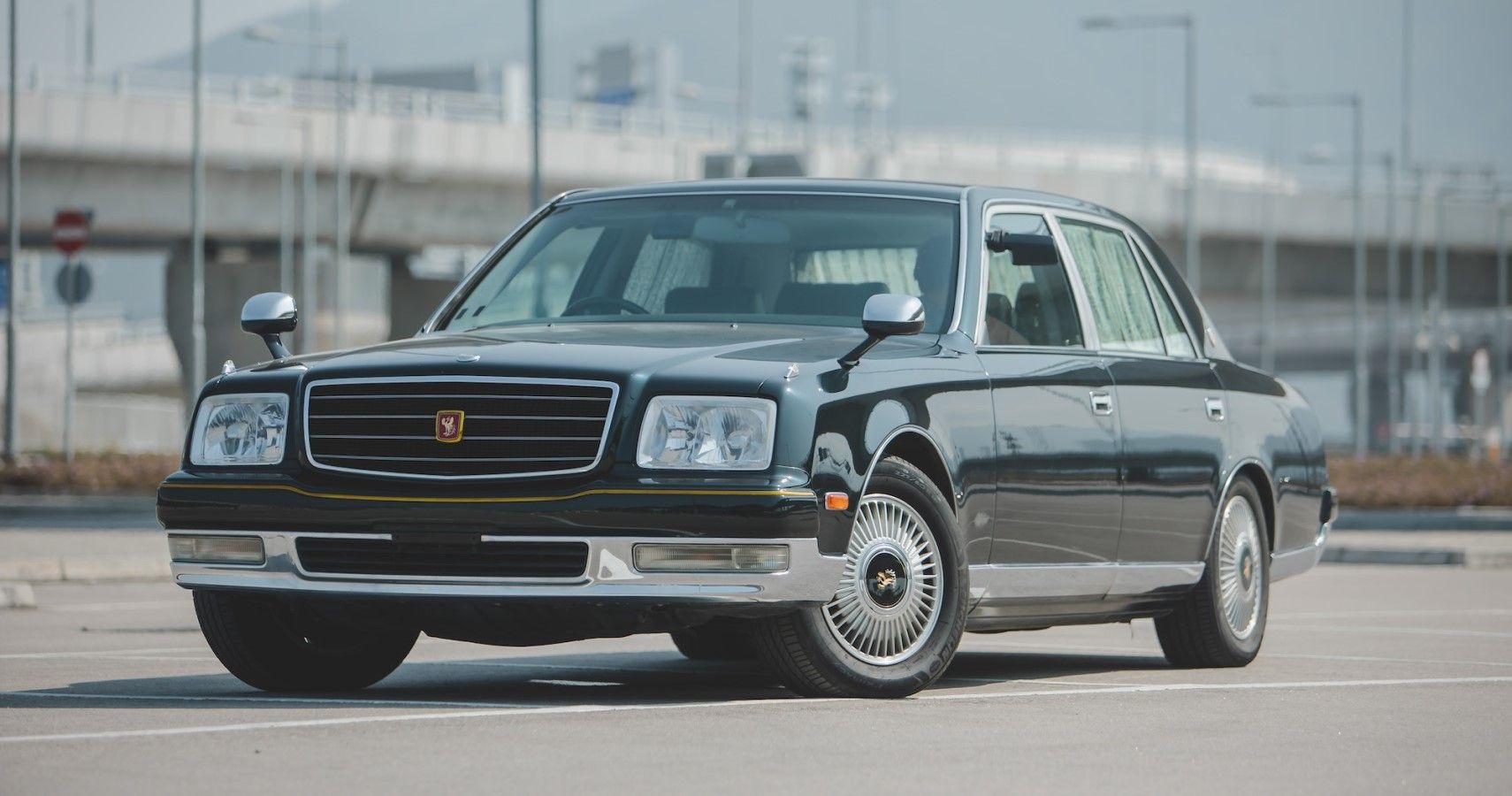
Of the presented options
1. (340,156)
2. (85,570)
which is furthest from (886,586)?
(340,156)

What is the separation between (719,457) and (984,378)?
141 centimetres

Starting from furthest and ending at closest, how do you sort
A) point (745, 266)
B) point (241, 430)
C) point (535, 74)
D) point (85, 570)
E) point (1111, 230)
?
point (535, 74)
point (85, 570)
point (1111, 230)
point (745, 266)
point (241, 430)

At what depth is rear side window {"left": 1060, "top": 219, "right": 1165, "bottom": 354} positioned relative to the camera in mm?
10148

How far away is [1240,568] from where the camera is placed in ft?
35.3

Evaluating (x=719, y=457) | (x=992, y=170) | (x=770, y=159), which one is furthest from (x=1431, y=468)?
(x=719, y=457)

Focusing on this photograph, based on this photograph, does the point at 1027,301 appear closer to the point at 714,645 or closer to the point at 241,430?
the point at 714,645

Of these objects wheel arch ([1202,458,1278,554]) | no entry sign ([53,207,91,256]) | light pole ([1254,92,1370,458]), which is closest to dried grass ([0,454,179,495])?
no entry sign ([53,207,91,256])

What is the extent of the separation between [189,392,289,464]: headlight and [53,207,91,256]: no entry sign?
26665mm

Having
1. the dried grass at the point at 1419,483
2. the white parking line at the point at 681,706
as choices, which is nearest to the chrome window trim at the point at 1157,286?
the white parking line at the point at 681,706

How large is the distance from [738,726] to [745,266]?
2.25 meters

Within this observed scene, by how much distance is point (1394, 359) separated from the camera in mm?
70375

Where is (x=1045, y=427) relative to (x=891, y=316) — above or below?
below

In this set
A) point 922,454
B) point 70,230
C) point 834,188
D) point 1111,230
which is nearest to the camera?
point 922,454

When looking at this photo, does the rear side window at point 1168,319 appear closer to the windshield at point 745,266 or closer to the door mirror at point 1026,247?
the door mirror at point 1026,247
